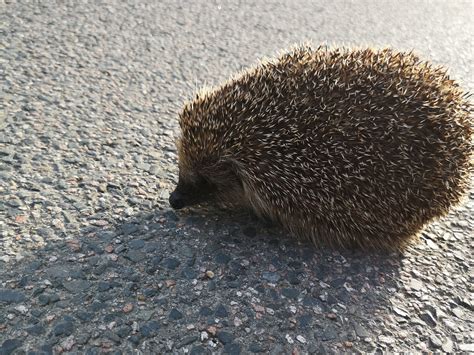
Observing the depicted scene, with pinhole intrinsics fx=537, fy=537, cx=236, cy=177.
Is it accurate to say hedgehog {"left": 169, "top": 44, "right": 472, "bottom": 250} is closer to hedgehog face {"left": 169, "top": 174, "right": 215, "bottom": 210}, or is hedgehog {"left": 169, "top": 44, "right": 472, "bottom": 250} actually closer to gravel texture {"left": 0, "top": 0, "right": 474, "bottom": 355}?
hedgehog face {"left": 169, "top": 174, "right": 215, "bottom": 210}

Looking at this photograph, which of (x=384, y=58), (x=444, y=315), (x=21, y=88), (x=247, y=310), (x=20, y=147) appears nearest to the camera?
(x=247, y=310)

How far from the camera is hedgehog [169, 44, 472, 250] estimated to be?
2.80 m

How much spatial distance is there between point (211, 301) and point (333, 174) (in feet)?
3.01

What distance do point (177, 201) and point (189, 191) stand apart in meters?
0.10

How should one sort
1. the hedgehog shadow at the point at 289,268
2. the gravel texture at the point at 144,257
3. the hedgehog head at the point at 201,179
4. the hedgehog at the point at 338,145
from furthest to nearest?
the hedgehog head at the point at 201,179 < the hedgehog at the point at 338,145 < the hedgehog shadow at the point at 289,268 < the gravel texture at the point at 144,257

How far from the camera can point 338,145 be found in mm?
2811

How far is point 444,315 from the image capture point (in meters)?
2.81

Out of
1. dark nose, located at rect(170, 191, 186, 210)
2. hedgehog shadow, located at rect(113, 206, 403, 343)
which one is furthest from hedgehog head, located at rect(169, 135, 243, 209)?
hedgehog shadow, located at rect(113, 206, 403, 343)

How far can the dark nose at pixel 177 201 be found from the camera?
314cm

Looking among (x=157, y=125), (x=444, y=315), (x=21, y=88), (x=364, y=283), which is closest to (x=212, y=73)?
(x=157, y=125)

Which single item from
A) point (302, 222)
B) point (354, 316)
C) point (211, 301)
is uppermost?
point (302, 222)

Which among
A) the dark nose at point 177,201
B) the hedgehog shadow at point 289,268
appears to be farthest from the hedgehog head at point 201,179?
the hedgehog shadow at point 289,268

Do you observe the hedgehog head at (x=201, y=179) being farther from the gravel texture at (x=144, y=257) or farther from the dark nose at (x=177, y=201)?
the gravel texture at (x=144, y=257)

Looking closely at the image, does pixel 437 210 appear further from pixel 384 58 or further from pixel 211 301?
pixel 211 301
